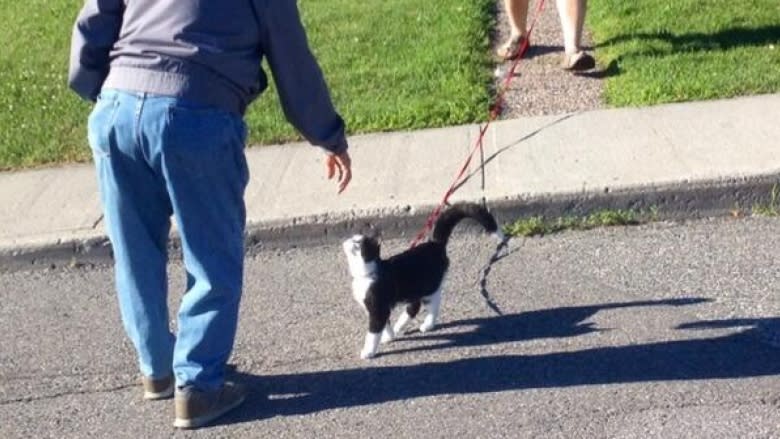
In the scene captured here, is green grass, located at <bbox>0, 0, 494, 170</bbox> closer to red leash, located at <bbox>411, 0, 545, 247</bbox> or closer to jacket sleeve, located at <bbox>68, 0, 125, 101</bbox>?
red leash, located at <bbox>411, 0, 545, 247</bbox>

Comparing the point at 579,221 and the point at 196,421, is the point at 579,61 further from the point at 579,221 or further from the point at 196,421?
the point at 196,421

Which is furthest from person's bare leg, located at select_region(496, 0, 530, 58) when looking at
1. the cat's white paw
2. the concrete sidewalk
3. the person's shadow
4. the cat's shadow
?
the person's shadow

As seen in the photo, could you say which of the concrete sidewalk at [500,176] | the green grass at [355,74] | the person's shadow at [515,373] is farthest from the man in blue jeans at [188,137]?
the green grass at [355,74]

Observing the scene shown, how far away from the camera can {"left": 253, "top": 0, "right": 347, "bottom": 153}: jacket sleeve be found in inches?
189

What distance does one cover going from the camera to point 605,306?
577cm

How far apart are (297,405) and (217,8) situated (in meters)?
1.38

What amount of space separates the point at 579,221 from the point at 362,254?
1.69 metres

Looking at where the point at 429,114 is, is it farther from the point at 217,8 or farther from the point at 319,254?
the point at 217,8

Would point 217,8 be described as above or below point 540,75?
above

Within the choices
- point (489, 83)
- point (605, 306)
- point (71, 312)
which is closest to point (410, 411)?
point (605, 306)

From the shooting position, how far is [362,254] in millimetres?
5344

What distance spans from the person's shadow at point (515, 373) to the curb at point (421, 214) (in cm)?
131

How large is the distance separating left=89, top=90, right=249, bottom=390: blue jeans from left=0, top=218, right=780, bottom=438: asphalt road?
0.27 meters

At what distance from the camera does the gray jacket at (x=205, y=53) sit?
4727mm
